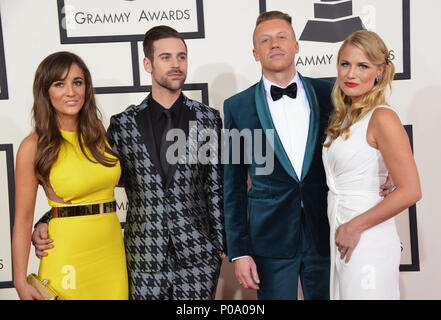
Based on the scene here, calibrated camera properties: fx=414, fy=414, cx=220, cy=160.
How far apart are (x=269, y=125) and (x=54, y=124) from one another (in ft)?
3.47

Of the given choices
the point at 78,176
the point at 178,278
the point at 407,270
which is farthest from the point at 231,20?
the point at 407,270

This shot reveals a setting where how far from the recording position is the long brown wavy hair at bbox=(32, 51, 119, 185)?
196 cm

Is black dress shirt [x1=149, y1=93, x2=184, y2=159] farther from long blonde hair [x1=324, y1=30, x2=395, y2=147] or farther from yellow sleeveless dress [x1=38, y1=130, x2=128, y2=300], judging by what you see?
long blonde hair [x1=324, y1=30, x2=395, y2=147]

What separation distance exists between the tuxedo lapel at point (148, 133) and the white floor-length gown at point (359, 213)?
850 mm

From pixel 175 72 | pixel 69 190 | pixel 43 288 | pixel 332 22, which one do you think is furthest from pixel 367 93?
pixel 43 288

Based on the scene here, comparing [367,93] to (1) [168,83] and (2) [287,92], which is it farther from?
(1) [168,83]

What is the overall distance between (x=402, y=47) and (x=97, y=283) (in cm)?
250

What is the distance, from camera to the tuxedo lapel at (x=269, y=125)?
1.99 m

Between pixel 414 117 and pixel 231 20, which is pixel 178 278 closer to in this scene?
pixel 231 20

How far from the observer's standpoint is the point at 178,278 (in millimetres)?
2102

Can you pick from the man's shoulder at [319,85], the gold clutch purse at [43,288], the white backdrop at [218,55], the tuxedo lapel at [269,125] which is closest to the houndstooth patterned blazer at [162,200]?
the tuxedo lapel at [269,125]

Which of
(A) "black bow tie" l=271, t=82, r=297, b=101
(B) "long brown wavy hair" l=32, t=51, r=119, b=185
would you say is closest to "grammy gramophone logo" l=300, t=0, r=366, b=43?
(A) "black bow tie" l=271, t=82, r=297, b=101

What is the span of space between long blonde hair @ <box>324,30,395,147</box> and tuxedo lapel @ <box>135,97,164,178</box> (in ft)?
2.73

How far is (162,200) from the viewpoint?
207cm
